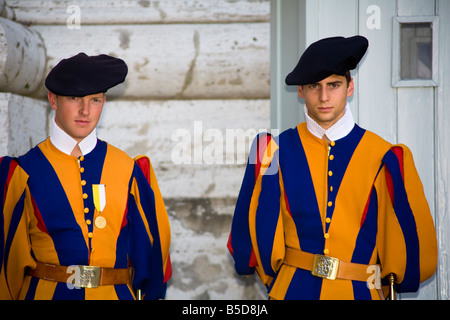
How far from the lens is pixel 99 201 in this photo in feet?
8.88

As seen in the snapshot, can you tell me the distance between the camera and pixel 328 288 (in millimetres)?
2613

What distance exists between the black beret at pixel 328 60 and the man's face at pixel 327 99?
0.05m

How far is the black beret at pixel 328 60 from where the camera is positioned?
8.77ft

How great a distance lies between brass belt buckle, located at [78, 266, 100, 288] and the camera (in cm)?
261

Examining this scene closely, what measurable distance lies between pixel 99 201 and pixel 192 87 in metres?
1.08

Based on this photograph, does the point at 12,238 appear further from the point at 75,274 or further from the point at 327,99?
the point at 327,99

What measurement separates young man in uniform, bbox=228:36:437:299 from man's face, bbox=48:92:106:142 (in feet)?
2.72

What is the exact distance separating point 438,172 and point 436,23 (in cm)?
83
